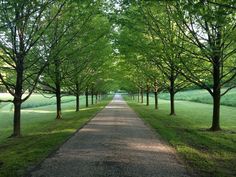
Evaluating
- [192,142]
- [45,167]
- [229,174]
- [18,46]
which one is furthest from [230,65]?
[45,167]

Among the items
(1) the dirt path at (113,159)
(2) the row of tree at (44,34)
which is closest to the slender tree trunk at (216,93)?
(1) the dirt path at (113,159)

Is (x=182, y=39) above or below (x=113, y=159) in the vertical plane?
above

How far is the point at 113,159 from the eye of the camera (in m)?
9.97

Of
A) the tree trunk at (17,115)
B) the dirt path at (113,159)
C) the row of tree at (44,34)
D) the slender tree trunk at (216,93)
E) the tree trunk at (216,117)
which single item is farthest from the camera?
the tree trunk at (216,117)

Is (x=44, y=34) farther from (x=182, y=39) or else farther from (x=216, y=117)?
(x=216, y=117)

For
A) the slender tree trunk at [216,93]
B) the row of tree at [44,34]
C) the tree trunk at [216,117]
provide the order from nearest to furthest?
1. the row of tree at [44,34]
2. the slender tree trunk at [216,93]
3. the tree trunk at [216,117]

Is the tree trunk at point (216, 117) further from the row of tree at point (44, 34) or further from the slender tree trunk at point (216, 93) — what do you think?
the row of tree at point (44, 34)

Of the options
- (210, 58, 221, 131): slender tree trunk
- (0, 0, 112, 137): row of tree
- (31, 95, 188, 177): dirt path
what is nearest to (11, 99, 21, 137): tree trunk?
(0, 0, 112, 137): row of tree

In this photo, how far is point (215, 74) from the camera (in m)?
18.3

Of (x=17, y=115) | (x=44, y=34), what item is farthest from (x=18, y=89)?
(x=44, y=34)

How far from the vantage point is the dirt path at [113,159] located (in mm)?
8414

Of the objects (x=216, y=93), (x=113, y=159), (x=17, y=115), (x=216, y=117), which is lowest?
(x=113, y=159)

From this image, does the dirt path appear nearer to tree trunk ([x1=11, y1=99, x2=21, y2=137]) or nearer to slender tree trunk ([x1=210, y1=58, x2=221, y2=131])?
tree trunk ([x1=11, y1=99, x2=21, y2=137])

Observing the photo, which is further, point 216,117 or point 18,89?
point 216,117
